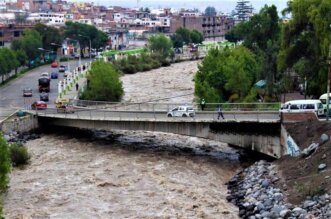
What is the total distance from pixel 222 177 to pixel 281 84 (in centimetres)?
2159

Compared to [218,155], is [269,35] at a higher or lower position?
higher

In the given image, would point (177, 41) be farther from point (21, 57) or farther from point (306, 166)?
point (306, 166)

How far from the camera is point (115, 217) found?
2972 cm

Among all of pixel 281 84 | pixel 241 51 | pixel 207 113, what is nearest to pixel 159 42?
pixel 241 51

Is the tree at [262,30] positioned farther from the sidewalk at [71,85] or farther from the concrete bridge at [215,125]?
the concrete bridge at [215,125]

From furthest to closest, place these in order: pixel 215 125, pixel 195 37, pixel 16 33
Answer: pixel 195 37, pixel 16 33, pixel 215 125

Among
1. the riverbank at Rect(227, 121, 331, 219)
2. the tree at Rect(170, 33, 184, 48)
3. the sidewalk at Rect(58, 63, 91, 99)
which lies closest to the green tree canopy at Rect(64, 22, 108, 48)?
the tree at Rect(170, 33, 184, 48)

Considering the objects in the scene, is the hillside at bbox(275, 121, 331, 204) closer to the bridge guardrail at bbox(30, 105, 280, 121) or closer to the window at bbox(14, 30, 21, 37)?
the bridge guardrail at bbox(30, 105, 280, 121)

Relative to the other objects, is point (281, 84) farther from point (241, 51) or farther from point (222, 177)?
point (222, 177)

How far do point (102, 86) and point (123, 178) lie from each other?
95.3 ft

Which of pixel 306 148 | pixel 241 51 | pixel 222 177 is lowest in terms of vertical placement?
pixel 222 177

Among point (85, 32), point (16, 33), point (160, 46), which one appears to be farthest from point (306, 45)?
point (16, 33)

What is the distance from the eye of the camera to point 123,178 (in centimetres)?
3653

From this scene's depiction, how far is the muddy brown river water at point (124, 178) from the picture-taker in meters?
30.8
